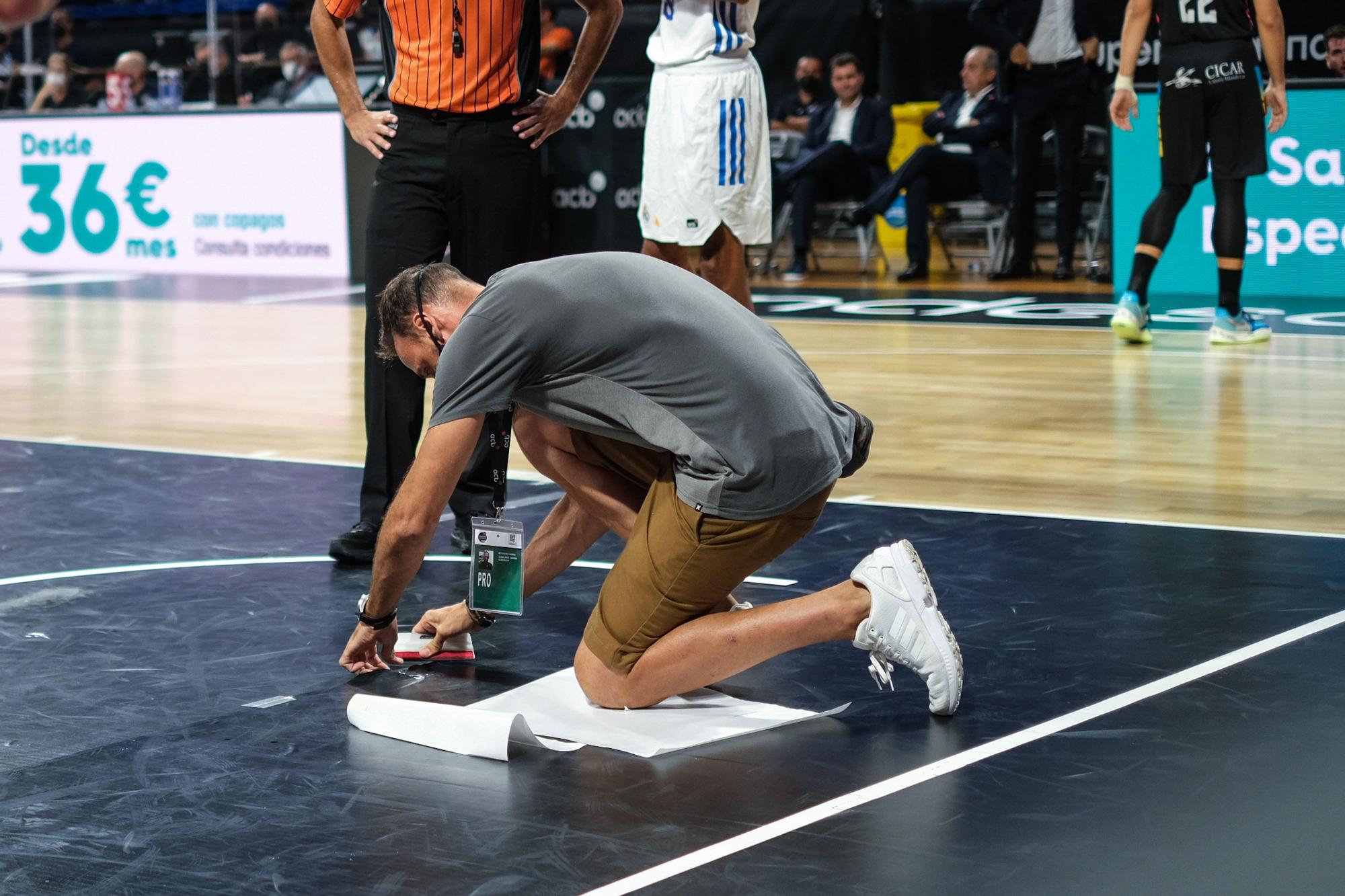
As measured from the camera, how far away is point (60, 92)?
575 inches

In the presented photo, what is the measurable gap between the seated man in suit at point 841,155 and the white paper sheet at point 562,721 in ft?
30.1

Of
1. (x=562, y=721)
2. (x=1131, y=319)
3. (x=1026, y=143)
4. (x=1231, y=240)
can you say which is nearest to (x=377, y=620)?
(x=562, y=721)

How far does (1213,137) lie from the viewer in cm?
851

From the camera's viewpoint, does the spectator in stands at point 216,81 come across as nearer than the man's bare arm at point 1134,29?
No

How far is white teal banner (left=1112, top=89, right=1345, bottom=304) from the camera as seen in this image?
1012 centimetres

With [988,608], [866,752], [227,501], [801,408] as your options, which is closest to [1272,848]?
[866,752]

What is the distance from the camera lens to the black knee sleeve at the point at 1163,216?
28.3 feet

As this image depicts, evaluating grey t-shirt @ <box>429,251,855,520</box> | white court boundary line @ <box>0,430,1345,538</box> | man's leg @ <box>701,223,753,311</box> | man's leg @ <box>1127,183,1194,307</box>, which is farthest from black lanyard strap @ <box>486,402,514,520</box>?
man's leg @ <box>1127,183,1194,307</box>

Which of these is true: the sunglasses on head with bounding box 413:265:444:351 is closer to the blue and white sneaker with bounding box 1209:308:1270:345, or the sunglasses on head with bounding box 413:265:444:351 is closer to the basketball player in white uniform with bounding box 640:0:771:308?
the basketball player in white uniform with bounding box 640:0:771:308

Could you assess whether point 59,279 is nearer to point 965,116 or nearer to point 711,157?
point 965,116

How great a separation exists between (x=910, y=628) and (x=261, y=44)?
11.6 m

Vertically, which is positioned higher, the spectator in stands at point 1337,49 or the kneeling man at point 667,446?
the spectator in stands at point 1337,49

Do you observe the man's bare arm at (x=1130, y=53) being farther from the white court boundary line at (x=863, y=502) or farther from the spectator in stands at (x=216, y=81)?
the spectator in stands at (x=216, y=81)

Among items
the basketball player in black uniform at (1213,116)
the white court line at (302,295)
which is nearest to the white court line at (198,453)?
the basketball player in black uniform at (1213,116)
